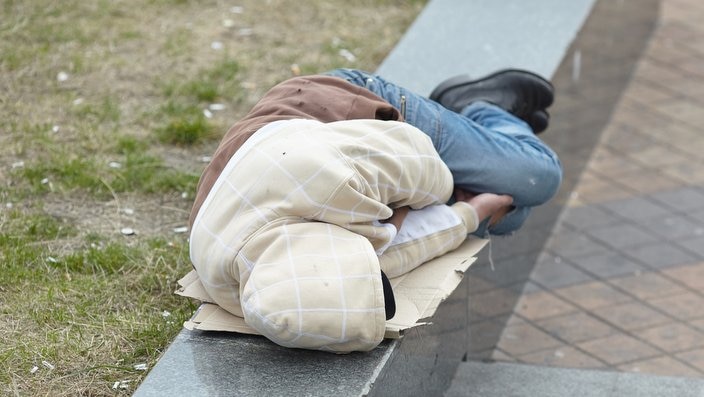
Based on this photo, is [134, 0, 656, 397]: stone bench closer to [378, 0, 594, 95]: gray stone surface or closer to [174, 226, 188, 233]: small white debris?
[378, 0, 594, 95]: gray stone surface

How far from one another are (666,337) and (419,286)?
1.45 m

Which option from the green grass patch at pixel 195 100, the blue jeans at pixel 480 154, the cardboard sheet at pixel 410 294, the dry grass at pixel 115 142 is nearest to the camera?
the cardboard sheet at pixel 410 294

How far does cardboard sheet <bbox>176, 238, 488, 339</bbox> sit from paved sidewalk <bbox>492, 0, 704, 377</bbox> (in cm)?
105

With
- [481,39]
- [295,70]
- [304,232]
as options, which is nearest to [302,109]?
[304,232]

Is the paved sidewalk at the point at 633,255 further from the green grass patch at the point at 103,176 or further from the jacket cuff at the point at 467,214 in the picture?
the green grass patch at the point at 103,176

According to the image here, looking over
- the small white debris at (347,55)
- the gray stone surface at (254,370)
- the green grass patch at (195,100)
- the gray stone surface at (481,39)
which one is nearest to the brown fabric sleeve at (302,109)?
the gray stone surface at (254,370)

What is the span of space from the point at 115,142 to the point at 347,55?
115 cm

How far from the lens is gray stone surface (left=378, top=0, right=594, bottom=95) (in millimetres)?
4051

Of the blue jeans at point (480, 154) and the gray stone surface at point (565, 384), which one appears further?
the gray stone surface at point (565, 384)

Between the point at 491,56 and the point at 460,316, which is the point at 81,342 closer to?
the point at 460,316

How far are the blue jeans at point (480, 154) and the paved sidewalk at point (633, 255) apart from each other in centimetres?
78

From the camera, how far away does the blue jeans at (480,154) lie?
3059 mm

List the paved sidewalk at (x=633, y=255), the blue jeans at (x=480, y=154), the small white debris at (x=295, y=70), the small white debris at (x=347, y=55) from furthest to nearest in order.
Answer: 1. the small white debris at (x=347, y=55)
2. the small white debris at (x=295, y=70)
3. the paved sidewalk at (x=633, y=255)
4. the blue jeans at (x=480, y=154)

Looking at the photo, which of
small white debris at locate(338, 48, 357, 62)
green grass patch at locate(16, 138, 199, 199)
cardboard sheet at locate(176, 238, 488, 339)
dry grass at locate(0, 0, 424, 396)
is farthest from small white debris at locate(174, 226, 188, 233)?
small white debris at locate(338, 48, 357, 62)
